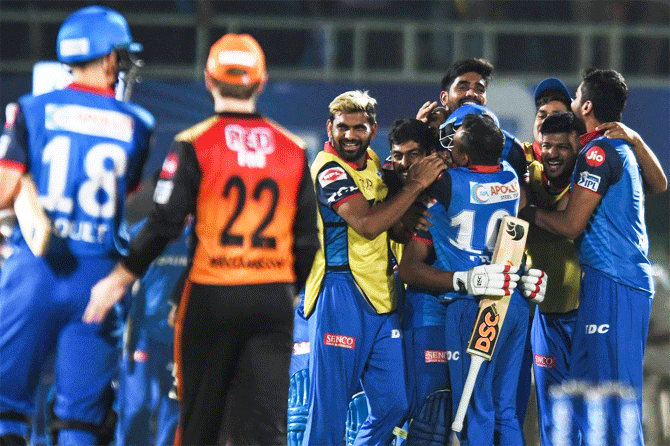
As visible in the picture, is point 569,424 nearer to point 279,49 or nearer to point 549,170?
point 549,170

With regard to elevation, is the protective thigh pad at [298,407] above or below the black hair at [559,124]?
below

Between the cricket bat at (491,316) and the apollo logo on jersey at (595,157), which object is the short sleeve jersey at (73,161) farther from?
the apollo logo on jersey at (595,157)

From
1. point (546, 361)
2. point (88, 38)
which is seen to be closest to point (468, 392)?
point (546, 361)

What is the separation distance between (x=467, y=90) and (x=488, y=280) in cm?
162

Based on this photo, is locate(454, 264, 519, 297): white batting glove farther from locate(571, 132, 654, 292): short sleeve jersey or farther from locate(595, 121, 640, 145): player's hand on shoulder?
locate(595, 121, 640, 145): player's hand on shoulder

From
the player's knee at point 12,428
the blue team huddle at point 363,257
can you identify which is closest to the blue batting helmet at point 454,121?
the blue team huddle at point 363,257

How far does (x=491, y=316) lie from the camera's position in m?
5.83

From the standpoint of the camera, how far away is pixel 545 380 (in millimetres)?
6547

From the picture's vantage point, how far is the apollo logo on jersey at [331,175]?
19.8 ft

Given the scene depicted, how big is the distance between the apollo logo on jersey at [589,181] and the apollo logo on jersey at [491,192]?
0.47 meters

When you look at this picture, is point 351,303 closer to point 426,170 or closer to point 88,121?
point 426,170

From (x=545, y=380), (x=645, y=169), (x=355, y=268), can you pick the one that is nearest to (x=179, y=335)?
(x=355, y=268)

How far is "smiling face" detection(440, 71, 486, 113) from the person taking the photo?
6.85 metres

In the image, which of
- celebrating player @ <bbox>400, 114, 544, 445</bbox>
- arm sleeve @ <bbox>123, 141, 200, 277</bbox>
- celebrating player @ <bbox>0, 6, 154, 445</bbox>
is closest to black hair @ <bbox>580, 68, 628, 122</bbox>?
celebrating player @ <bbox>400, 114, 544, 445</bbox>
